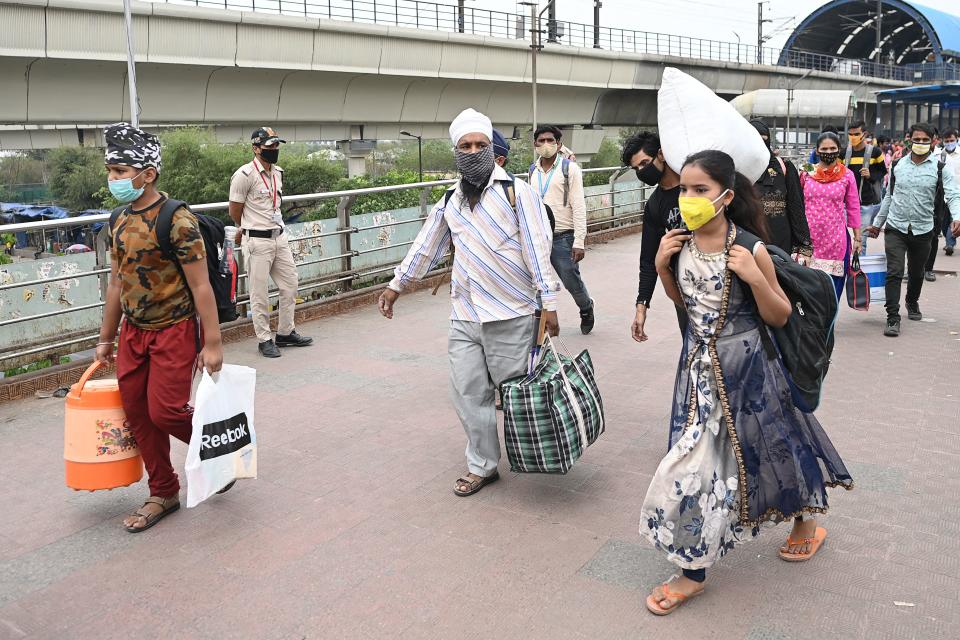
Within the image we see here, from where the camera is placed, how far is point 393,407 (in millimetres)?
5969

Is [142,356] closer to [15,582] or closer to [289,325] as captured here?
[15,582]

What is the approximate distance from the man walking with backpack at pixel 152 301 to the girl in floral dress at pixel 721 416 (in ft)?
6.80

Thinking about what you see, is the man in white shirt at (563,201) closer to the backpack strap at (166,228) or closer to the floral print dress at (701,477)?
the backpack strap at (166,228)

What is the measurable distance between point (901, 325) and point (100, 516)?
6818 mm

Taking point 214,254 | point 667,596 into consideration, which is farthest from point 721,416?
point 214,254

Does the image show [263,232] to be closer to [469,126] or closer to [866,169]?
[469,126]

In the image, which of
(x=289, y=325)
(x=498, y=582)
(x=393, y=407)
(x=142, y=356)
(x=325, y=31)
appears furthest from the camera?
(x=325, y=31)

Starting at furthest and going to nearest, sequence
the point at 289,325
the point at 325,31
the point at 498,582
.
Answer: the point at 325,31 → the point at 289,325 → the point at 498,582

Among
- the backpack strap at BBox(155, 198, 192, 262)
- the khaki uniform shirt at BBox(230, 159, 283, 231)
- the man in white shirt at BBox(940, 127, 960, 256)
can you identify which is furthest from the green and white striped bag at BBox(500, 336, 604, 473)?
the man in white shirt at BBox(940, 127, 960, 256)

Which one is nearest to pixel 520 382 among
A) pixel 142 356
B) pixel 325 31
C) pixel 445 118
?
pixel 142 356

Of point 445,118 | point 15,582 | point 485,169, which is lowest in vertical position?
point 15,582

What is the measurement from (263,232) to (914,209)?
5556 mm

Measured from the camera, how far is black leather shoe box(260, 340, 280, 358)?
7.39m

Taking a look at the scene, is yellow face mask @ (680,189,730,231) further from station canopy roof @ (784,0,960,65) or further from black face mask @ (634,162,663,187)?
station canopy roof @ (784,0,960,65)
